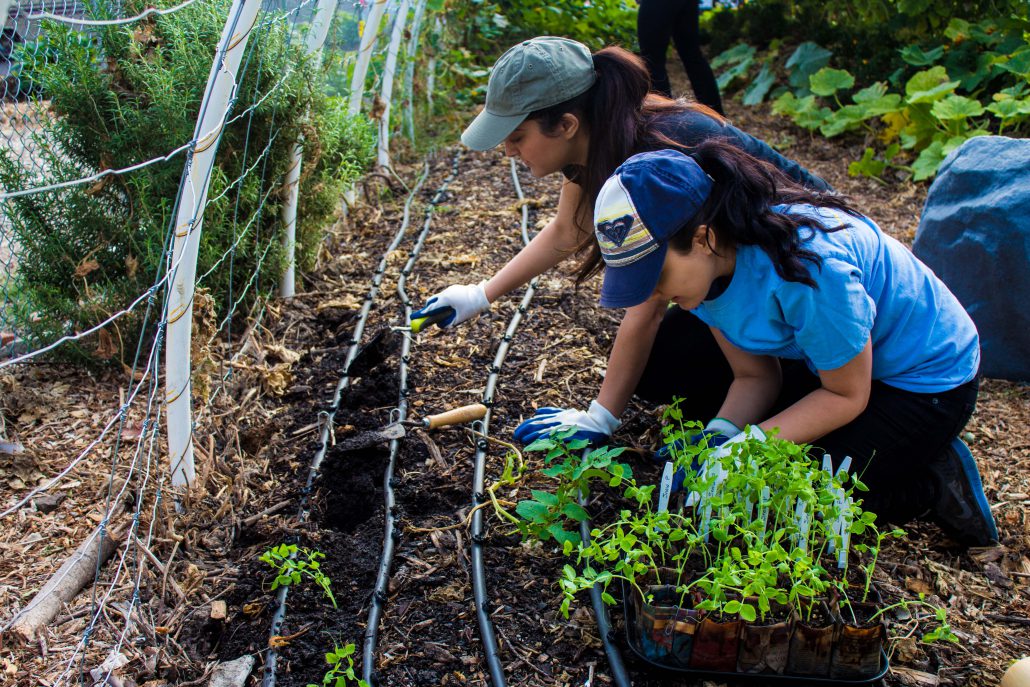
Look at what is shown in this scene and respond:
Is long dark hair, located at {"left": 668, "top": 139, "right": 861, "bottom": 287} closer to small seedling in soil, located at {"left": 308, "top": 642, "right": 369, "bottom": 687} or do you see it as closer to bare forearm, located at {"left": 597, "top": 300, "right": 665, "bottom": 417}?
bare forearm, located at {"left": 597, "top": 300, "right": 665, "bottom": 417}

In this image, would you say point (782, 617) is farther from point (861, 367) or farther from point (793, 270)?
point (793, 270)

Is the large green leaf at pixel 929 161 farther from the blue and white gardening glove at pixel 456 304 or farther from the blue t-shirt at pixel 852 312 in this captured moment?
the blue and white gardening glove at pixel 456 304

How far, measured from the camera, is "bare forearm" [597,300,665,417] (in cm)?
244

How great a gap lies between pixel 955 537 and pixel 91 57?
10.2 feet

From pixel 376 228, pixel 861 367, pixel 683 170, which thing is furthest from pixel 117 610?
pixel 376 228

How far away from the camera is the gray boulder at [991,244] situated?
3096 millimetres

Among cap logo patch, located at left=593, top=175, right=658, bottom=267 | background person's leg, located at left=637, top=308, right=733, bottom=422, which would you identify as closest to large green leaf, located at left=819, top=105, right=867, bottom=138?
background person's leg, located at left=637, top=308, right=733, bottom=422

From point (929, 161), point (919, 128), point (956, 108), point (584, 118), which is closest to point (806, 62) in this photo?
point (919, 128)

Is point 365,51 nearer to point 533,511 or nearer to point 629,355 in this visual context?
point 629,355

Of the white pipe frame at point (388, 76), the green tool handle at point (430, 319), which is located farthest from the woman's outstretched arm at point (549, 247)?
the white pipe frame at point (388, 76)

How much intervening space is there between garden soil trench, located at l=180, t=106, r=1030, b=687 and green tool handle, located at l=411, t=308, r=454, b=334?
327 millimetres

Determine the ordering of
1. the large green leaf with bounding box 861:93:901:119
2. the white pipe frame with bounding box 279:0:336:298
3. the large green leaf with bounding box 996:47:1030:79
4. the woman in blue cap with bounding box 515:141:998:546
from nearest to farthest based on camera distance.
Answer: the woman in blue cap with bounding box 515:141:998:546, the white pipe frame with bounding box 279:0:336:298, the large green leaf with bounding box 996:47:1030:79, the large green leaf with bounding box 861:93:901:119

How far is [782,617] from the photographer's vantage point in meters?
1.76

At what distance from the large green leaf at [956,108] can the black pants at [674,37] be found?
1.20m
